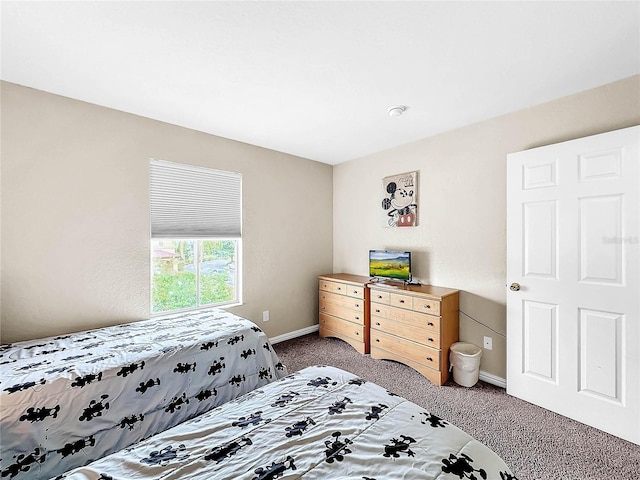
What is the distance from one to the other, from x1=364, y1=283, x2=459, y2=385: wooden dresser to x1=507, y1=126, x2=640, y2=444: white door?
1.68 ft

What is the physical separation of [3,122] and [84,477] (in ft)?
8.44

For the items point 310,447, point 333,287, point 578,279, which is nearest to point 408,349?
point 333,287

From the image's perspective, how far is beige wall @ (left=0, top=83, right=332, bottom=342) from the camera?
6.91 ft

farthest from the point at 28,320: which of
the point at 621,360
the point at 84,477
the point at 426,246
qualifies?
the point at 621,360

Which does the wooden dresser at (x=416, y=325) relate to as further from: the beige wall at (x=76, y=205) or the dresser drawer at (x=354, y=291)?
the beige wall at (x=76, y=205)

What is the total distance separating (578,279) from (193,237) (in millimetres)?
3442

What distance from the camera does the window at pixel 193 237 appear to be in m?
2.82

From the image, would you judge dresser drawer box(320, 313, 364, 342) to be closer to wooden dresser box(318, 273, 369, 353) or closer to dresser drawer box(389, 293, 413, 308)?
wooden dresser box(318, 273, 369, 353)

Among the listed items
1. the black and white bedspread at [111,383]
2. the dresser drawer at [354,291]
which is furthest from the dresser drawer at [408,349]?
the black and white bedspread at [111,383]

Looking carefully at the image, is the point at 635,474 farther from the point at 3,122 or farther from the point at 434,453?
the point at 3,122

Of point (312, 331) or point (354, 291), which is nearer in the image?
point (354, 291)

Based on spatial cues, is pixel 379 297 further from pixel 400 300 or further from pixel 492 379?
pixel 492 379

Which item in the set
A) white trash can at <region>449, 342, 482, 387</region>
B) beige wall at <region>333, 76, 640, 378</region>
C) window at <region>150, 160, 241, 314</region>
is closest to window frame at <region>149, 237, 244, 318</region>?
window at <region>150, 160, 241, 314</region>

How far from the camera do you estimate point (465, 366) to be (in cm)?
258
